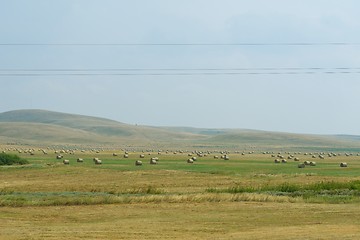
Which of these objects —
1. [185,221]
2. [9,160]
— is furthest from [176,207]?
[9,160]

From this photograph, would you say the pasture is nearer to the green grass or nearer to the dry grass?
the dry grass

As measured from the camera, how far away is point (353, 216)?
2834 centimetres

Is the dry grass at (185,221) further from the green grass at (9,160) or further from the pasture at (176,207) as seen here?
the green grass at (9,160)

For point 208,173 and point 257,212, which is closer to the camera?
point 257,212

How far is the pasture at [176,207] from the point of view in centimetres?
2389

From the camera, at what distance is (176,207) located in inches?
1248

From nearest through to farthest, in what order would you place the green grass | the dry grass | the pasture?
the dry grass → the pasture → the green grass

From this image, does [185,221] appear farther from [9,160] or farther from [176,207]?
[9,160]

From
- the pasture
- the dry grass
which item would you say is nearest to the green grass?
the pasture

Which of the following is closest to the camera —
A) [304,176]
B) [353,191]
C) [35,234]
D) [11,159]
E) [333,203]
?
[35,234]

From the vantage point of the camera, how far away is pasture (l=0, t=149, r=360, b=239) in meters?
23.9

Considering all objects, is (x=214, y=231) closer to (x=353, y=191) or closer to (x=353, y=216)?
(x=353, y=216)

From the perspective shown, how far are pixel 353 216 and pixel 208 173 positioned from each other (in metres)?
27.0

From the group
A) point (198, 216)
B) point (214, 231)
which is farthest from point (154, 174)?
point (214, 231)
